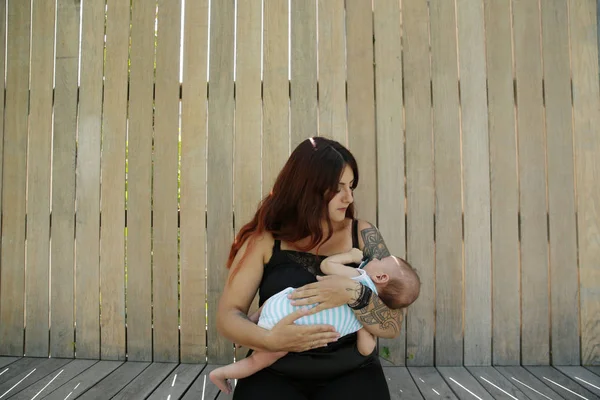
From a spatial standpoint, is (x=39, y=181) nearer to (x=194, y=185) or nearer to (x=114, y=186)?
(x=114, y=186)

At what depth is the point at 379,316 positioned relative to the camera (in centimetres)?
202

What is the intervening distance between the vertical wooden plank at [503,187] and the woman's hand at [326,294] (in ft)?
4.81

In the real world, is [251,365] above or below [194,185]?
below

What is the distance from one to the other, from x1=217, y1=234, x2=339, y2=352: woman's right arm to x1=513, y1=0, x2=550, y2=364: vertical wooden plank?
1.68 m

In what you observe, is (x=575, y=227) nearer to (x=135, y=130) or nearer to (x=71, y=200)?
(x=135, y=130)

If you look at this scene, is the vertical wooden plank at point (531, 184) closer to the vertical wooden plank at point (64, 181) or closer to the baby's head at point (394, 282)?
the baby's head at point (394, 282)

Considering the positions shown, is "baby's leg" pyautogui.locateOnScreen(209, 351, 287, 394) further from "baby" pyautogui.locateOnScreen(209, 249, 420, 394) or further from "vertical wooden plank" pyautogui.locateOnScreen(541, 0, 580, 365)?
"vertical wooden plank" pyautogui.locateOnScreen(541, 0, 580, 365)

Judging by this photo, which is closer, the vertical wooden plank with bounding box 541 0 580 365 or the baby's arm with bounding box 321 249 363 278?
the baby's arm with bounding box 321 249 363 278

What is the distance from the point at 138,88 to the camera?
3.20 meters

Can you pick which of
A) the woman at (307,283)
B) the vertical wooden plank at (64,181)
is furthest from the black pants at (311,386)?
the vertical wooden plank at (64,181)

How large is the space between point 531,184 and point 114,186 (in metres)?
2.55

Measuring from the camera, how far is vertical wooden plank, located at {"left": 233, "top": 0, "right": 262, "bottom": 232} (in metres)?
3.11

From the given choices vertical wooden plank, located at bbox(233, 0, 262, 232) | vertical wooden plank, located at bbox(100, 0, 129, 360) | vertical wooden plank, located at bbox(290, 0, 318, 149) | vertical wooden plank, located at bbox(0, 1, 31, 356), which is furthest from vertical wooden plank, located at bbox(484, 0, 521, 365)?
vertical wooden plank, located at bbox(0, 1, 31, 356)

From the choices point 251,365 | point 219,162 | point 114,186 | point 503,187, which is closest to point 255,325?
point 251,365
